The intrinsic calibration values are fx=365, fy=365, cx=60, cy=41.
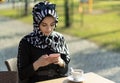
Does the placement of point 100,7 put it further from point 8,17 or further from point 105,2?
→ point 8,17

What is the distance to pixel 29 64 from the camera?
151 inches

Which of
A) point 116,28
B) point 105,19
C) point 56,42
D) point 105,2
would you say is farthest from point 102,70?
point 105,2

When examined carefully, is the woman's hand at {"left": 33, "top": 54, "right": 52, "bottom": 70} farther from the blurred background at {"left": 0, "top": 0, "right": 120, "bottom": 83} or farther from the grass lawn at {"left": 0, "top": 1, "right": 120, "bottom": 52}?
the grass lawn at {"left": 0, "top": 1, "right": 120, "bottom": 52}

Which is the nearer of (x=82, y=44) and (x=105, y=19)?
(x=82, y=44)

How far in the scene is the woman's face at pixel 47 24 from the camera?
3709 millimetres

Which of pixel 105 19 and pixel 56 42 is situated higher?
pixel 56 42

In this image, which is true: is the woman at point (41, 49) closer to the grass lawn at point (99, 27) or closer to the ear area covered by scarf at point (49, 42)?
the ear area covered by scarf at point (49, 42)

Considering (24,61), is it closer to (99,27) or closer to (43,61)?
(43,61)

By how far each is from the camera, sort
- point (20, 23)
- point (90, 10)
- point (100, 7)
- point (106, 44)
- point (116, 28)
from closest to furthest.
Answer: point (106, 44), point (116, 28), point (20, 23), point (90, 10), point (100, 7)

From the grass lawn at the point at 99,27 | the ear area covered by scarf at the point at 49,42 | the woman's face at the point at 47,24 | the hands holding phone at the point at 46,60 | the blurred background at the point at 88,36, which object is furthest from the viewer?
the grass lawn at the point at 99,27

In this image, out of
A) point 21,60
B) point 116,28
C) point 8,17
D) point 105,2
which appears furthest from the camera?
point 105,2

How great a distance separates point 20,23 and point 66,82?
10.8 m

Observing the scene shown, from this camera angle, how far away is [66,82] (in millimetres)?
3516

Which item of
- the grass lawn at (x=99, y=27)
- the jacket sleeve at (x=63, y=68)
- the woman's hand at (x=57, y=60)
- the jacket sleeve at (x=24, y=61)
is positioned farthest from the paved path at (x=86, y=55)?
the jacket sleeve at (x=24, y=61)
